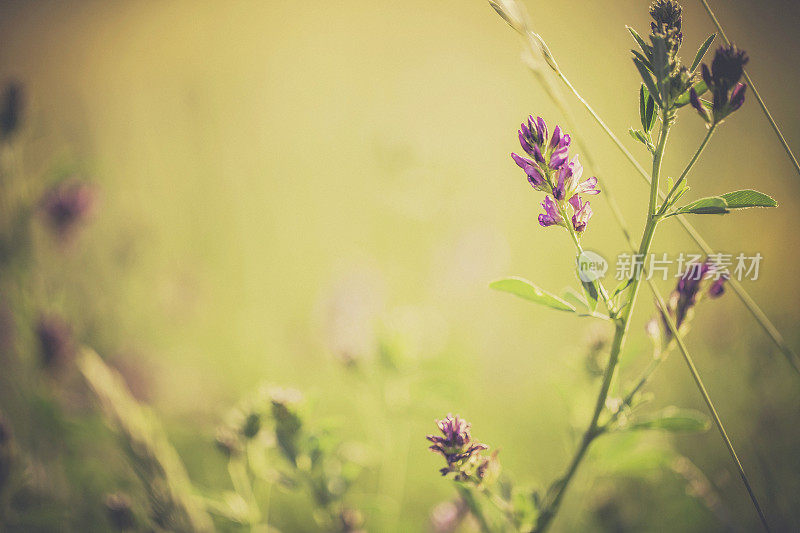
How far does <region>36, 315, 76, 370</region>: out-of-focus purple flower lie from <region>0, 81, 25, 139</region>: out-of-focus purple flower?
0.60m

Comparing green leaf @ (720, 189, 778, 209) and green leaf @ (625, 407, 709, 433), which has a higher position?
green leaf @ (720, 189, 778, 209)

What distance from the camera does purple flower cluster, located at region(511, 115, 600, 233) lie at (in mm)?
728

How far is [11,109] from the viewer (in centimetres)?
141

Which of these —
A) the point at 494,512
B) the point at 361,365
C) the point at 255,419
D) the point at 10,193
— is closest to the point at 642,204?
the point at 361,365

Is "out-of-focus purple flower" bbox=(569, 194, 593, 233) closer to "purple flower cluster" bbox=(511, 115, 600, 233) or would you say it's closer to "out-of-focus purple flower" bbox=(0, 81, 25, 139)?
"purple flower cluster" bbox=(511, 115, 600, 233)

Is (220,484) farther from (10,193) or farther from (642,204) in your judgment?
(642,204)

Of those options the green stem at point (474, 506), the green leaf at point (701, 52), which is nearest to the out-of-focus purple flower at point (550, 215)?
the green leaf at point (701, 52)

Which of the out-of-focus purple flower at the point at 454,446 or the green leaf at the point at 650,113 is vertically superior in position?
the green leaf at the point at 650,113

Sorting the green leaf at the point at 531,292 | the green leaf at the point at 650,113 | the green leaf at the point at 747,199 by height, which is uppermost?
the green leaf at the point at 650,113

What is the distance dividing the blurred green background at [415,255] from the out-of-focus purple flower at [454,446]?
1.68 feet

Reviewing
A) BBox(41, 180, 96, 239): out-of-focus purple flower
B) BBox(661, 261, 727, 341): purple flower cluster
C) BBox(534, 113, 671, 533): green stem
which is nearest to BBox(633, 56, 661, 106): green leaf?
BBox(534, 113, 671, 533): green stem

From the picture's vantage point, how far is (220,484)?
2229mm

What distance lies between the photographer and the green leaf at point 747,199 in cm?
77

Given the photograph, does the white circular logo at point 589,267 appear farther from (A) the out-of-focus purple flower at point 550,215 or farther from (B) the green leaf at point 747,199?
(B) the green leaf at point 747,199
